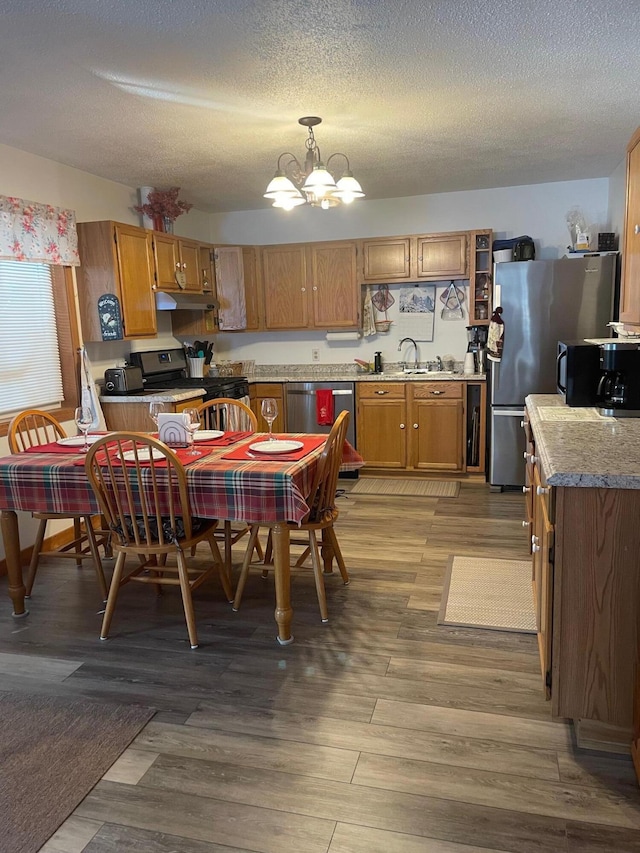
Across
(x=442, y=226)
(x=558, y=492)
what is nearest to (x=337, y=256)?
(x=442, y=226)

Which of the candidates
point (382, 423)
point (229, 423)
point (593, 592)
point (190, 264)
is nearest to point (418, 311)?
point (382, 423)

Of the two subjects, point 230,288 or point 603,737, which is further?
point 230,288

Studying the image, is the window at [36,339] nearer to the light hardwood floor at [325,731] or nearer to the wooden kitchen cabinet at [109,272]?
the wooden kitchen cabinet at [109,272]

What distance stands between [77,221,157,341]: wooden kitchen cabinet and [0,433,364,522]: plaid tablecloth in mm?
1524

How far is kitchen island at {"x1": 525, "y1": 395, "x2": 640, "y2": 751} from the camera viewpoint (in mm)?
1882

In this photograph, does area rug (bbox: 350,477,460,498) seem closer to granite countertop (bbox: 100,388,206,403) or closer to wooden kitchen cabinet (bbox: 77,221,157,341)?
granite countertop (bbox: 100,388,206,403)

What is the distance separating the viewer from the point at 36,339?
405 centimetres

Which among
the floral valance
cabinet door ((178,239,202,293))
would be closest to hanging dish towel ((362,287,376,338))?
cabinet door ((178,239,202,293))

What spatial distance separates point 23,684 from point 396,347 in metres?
4.23

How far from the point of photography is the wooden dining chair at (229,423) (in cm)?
336

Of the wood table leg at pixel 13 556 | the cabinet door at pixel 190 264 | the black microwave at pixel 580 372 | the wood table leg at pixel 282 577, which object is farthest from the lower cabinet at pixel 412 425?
the wood table leg at pixel 13 556

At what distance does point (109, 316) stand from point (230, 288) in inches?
67.2

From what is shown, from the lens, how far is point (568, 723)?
2.16 m

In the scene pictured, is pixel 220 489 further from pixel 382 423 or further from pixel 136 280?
pixel 382 423
